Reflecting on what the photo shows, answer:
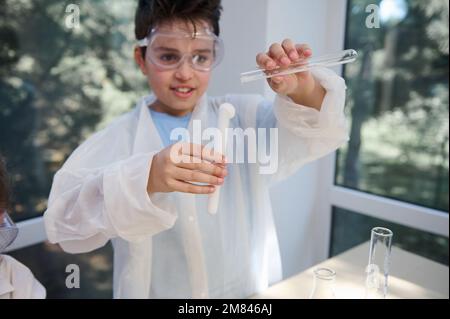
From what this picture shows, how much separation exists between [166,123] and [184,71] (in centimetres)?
15

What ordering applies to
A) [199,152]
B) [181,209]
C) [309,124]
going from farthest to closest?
[181,209] → [309,124] → [199,152]

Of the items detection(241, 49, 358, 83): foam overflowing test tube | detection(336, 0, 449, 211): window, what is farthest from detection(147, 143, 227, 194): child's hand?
detection(336, 0, 449, 211): window


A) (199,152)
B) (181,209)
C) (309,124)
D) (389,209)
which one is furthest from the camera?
(389,209)

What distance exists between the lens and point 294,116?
54cm

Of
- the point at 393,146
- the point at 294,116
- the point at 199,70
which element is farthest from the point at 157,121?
the point at 393,146

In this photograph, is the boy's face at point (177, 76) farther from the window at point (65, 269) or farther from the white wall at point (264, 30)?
the window at point (65, 269)

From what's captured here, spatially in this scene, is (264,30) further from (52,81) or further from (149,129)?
(52,81)

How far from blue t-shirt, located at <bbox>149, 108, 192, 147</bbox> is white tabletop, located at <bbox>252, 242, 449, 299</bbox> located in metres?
0.32

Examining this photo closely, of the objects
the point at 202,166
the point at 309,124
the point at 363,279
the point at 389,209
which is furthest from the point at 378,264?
the point at 202,166

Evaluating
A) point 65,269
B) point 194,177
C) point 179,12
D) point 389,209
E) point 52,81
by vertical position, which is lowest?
point 65,269

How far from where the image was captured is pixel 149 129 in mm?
668

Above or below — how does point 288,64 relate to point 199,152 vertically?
above

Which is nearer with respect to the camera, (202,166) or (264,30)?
(202,166)

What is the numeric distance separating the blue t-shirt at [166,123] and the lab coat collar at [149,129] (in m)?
0.01
